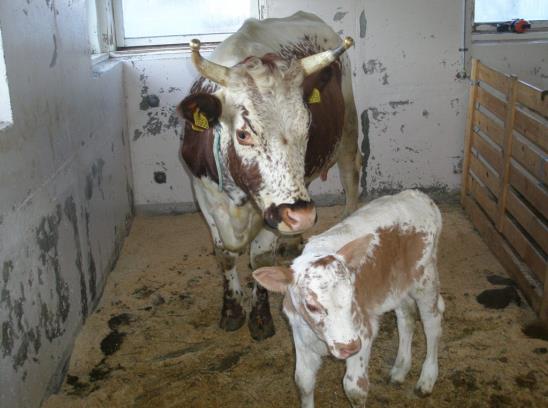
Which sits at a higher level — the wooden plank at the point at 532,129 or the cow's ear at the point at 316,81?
the cow's ear at the point at 316,81

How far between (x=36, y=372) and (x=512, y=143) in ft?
12.3

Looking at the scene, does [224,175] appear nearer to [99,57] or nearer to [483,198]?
[99,57]

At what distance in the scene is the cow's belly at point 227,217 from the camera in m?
4.04

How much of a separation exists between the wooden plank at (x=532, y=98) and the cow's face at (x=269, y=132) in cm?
187

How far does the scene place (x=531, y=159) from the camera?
4.71 metres

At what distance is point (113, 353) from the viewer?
13.7 ft

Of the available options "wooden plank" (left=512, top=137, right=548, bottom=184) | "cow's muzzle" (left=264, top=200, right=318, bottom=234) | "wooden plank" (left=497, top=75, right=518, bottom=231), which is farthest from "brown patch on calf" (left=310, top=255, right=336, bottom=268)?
"wooden plank" (left=497, top=75, right=518, bottom=231)

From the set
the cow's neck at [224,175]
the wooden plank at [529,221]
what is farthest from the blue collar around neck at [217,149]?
the wooden plank at [529,221]

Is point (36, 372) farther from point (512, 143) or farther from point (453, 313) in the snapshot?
point (512, 143)

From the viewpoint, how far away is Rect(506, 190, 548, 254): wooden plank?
447cm

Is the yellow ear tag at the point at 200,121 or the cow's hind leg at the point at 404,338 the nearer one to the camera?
the yellow ear tag at the point at 200,121

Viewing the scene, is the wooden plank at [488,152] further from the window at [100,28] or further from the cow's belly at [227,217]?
the window at [100,28]

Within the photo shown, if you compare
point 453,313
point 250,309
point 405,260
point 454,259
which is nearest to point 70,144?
point 250,309

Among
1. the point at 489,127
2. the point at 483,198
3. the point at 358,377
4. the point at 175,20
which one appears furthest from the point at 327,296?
the point at 175,20
